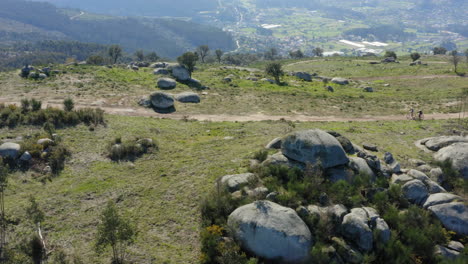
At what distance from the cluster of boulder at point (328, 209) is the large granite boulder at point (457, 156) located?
9.11 feet

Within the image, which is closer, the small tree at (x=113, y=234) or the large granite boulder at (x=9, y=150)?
the small tree at (x=113, y=234)

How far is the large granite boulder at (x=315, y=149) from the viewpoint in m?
27.1

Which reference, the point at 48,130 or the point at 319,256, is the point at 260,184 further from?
the point at 48,130

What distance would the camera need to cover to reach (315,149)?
27.3 meters

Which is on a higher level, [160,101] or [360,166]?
[160,101]

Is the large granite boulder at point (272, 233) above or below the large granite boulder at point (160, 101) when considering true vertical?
below

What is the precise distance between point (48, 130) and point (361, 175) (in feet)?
122

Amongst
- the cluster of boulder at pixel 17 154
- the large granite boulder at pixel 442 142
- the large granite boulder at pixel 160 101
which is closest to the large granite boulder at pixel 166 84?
the large granite boulder at pixel 160 101

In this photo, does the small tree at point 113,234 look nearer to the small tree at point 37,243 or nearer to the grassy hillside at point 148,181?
the grassy hillside at point 148,181

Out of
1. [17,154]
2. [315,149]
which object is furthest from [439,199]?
[17,154]

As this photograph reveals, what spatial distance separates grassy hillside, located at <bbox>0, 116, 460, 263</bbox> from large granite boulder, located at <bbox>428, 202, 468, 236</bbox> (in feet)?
30.5

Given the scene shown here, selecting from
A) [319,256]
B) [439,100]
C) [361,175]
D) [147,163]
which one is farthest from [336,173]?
[439,100]

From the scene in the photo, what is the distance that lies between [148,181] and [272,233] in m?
14.3

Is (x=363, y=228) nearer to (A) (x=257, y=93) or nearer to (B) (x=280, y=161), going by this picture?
(B) (x=280, y=161)
